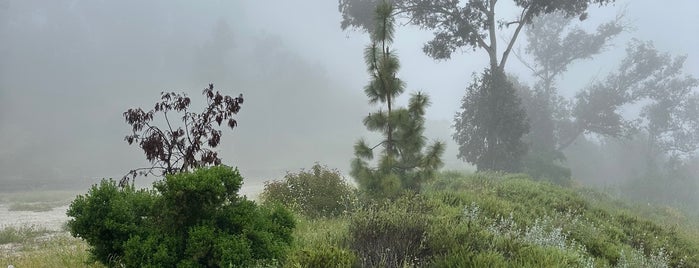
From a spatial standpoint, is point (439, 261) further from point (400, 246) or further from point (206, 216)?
point (206, 216)

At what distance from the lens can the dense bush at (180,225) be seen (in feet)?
17.9

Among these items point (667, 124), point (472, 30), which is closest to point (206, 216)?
point (472, 30)

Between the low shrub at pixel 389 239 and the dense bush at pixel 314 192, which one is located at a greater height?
the dense bush at pixel 314 192

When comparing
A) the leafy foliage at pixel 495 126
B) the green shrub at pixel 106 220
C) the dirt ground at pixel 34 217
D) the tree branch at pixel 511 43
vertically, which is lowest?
the green shrub at pixel 106 220

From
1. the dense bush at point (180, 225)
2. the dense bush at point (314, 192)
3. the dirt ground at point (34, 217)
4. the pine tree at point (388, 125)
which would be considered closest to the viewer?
the dense bush at point (180, 225)

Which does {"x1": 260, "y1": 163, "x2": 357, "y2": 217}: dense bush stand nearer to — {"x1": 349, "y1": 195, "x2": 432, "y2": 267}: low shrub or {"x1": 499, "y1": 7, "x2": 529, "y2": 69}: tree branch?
{"x1": 349, "y1": 195, "x2": 432, "y2": 267}: low shrub

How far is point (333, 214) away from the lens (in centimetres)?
1348

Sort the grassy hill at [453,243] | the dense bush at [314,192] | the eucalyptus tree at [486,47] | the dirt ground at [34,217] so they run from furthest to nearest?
the eucalyptus tree at [486,47] → the dirt ground at [34,217] → the dense bush at [314,192] → the grassy hill at [453,243]

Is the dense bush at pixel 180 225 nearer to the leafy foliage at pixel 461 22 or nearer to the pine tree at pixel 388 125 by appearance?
the pine tree at pixel 388 125

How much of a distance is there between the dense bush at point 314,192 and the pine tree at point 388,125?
60.9 inches

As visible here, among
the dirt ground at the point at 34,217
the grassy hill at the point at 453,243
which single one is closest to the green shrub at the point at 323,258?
the grassy hill at the point at 453,243

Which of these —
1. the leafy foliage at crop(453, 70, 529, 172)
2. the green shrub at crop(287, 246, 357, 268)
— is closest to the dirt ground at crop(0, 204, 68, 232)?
the green shrub at crop(287, 246, 357, 268)

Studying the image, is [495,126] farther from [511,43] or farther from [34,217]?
[34,217]

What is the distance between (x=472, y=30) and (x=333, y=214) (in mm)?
19107
